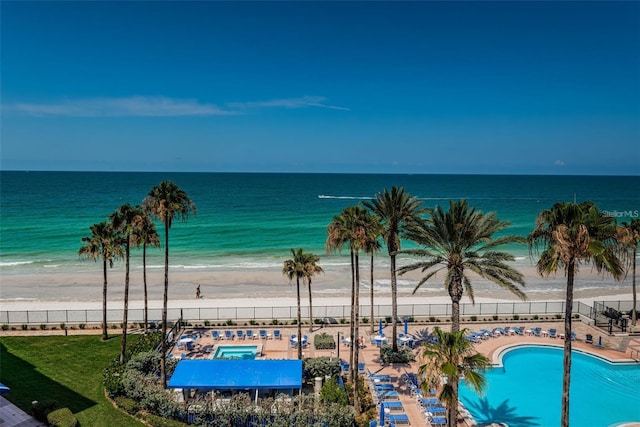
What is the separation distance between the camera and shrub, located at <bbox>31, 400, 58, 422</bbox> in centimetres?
1853

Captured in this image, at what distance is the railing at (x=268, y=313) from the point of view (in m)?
31.6

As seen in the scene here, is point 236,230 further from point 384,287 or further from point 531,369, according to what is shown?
point 531,369

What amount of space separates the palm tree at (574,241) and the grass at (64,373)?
1745 cm

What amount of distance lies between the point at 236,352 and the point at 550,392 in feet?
58.0

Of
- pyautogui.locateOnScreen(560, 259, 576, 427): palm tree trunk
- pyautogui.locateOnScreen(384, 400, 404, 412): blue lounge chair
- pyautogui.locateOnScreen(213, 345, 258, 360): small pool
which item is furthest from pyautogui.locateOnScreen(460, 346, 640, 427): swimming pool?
pyautogui.locateOnScreen(213, 345, 258, 360): small pool

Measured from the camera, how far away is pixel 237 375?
21.4m

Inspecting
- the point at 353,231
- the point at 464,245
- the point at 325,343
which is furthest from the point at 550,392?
the point at 353,231

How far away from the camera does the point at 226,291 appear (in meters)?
44.9

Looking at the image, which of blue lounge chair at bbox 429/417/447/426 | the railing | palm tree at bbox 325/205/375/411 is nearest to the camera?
blue lounge chair at bbox 429/417/447/426

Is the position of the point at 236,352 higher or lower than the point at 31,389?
lower

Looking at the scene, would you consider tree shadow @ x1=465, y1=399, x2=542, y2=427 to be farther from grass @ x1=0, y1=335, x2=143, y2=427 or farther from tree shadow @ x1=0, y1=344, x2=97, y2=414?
tree shadow @ x1=0, y1=344, x2=97, y2=414

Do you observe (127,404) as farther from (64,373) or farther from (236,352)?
(236,352)

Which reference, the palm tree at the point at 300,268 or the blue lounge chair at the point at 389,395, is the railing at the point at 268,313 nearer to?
the palm tree at the point at 300,268

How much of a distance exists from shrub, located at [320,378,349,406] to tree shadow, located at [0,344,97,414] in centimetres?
1055
